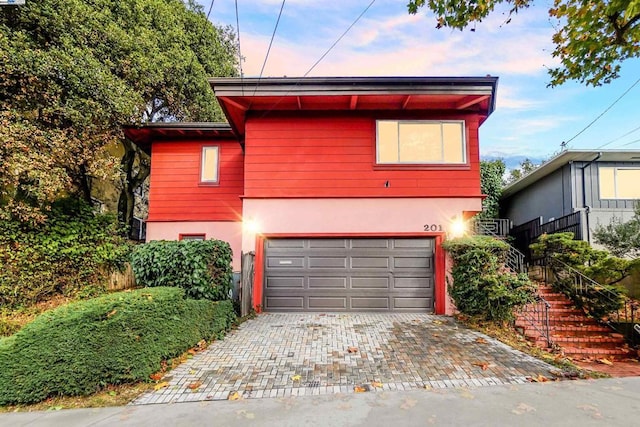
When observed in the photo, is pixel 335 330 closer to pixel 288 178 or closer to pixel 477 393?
pixel 477 393

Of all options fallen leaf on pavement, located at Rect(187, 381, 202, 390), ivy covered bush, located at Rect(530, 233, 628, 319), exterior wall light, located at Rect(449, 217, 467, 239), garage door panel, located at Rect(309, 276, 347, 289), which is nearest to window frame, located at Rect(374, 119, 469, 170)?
exterior wall light, located at Rect(449, 217, 467, 239)

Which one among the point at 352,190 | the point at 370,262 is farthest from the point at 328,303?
the point at 352,190

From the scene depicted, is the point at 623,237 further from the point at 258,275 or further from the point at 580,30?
the point at 258,275

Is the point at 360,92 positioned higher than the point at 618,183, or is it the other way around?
the point at 360,92

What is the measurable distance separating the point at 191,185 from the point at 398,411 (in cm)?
941

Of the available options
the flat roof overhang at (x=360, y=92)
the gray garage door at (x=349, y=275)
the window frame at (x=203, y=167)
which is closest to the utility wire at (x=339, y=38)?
the flat roof overhang at (x=360, y=92)

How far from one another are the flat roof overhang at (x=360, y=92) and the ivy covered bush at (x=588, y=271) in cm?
409

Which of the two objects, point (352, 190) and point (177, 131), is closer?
point (352, 190)

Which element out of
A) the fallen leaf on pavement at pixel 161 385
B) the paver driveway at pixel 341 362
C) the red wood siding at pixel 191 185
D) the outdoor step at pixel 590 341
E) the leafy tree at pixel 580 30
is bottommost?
the outdoor step at pixel 590 341

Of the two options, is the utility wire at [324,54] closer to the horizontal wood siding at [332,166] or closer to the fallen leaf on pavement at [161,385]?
the horizontal wood siding at [332,166]

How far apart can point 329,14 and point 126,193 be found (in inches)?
409

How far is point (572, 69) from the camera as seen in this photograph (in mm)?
5164

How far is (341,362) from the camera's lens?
4875 mm

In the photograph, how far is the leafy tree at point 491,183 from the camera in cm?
1463
